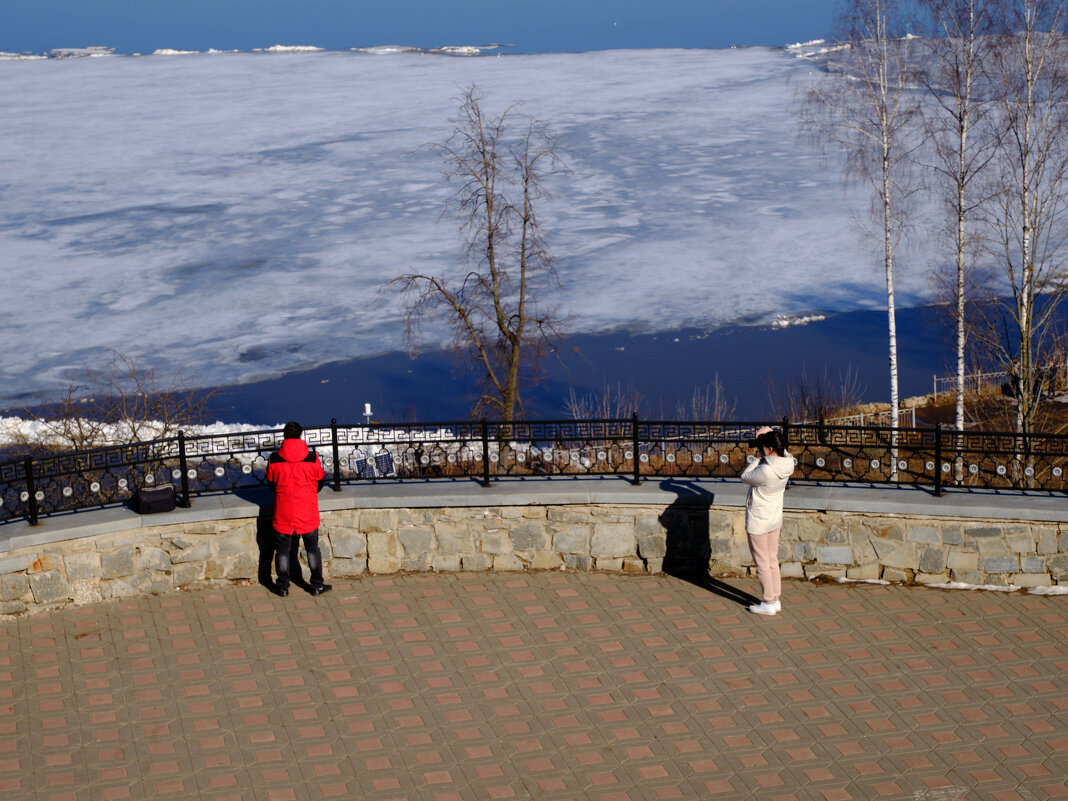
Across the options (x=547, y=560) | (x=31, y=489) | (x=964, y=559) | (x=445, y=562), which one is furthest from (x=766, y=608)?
(x=31, y=489)

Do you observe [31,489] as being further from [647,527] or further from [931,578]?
[931,578]

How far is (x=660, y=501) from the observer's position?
10.0m

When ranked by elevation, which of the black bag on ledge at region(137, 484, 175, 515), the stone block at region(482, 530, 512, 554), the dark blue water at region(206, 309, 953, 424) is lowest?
the dark blue water at region(206, 309, 953, 424)

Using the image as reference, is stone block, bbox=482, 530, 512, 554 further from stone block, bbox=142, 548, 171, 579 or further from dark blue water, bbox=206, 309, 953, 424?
dark blue water, bbox=206, 309, 953, 424

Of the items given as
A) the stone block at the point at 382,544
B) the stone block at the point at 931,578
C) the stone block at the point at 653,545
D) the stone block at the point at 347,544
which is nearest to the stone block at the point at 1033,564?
the stone block at the point at 931,578

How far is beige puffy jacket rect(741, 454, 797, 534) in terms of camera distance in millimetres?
9023

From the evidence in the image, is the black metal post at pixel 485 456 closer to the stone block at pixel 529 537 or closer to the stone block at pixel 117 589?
the stone block at pixel 529 537

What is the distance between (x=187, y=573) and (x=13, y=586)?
132 cm

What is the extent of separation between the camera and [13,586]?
9344mm

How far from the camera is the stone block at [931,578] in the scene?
967 centimetres

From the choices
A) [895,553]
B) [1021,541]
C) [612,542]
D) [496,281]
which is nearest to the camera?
[1021,541]

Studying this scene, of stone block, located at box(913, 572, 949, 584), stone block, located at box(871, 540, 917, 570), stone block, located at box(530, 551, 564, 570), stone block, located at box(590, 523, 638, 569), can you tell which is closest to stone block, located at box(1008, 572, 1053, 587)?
stone block, located at box(913, 572, 949, 584)

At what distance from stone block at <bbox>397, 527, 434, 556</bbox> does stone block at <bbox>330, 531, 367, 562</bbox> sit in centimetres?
33

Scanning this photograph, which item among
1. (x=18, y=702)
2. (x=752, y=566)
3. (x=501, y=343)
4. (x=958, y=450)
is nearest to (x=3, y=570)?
(x=18, y=702)
